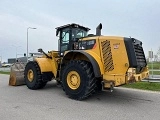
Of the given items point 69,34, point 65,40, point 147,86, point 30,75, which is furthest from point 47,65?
point 147,86

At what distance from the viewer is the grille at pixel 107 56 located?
23.9 ft

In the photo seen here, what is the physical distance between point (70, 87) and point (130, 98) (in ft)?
7.76

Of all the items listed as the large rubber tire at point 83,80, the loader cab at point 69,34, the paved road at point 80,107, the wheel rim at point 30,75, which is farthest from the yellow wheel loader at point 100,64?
the wheel rim at point 30,75

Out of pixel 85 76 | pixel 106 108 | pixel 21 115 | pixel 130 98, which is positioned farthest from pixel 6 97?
pixel 130 98

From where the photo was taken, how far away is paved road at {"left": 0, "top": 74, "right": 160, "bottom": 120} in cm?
587

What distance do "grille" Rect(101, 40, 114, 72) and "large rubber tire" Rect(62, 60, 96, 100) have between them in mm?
593

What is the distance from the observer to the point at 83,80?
24.7 feet

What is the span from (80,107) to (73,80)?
1.40 meters

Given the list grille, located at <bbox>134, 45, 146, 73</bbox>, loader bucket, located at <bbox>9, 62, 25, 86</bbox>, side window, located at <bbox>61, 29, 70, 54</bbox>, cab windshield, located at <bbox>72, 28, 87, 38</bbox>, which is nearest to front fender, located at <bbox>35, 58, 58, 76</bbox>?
side window, located at <bbox>61, 29, 70, 54</bbox>

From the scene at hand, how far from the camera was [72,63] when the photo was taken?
8.00 metres

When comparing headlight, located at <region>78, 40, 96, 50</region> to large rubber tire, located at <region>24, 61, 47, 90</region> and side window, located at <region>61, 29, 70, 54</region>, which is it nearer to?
side window, located at <region>61, 29, 70, 54</region>

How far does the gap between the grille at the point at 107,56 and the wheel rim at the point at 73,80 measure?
1.16 meters

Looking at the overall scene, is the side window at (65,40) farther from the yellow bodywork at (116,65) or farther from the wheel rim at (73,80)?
the yellow bodywork at (116,65)

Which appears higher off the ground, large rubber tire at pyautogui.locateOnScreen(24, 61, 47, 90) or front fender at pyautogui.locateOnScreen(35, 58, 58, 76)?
front fender at pyautogui.locateOnScreen(35, 58, 58, 76)
